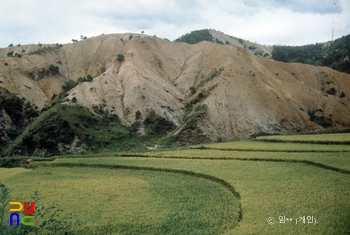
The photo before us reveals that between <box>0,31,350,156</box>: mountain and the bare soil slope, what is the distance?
7.8 inches

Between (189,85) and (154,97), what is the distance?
11665 mm

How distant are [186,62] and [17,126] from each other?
41.3m

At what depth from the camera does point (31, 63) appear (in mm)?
71062

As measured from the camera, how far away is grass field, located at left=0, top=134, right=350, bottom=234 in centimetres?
1441

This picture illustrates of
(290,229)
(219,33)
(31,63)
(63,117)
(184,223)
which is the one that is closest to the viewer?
(290,229)

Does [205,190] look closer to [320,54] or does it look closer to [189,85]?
[189,85]

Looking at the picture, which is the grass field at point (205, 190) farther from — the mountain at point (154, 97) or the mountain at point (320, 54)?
the mountain at point (320, 54)

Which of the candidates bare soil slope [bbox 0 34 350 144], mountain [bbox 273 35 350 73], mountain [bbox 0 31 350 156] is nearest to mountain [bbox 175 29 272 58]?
mountain [bbox 273 35 350 73]

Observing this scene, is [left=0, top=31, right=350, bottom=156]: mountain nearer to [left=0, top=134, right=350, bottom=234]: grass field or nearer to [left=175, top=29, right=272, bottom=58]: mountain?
[left=0, top=134, right=350, bottom=234]: grass field

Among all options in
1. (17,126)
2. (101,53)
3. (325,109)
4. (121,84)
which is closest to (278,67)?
(325,109)

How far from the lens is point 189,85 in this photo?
219ft

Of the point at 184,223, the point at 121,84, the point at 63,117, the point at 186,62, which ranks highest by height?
the point at 186,62

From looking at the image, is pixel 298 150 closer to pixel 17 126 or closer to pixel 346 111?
pixel 346 111

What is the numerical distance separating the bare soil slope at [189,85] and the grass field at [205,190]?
20276 mm
